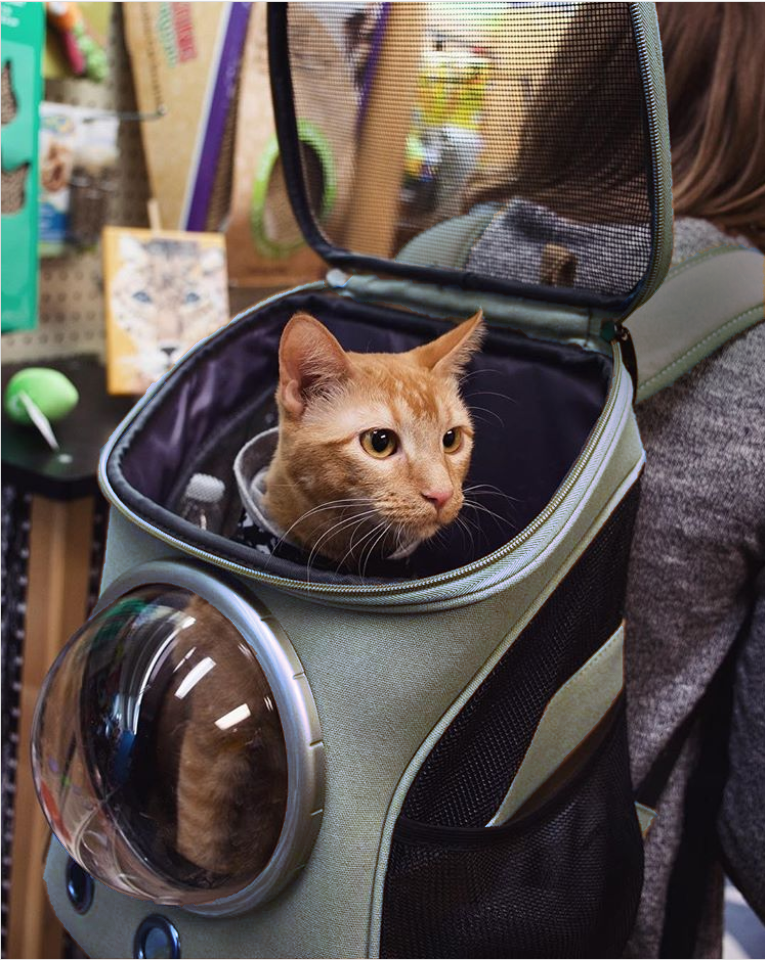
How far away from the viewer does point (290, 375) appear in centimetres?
65

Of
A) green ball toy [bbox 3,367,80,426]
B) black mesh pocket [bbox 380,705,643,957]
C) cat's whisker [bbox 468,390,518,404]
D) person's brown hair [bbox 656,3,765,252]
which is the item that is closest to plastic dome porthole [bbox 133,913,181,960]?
black mesh pocket [bbox 380,705,643,957]

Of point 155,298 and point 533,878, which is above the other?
point 155,298

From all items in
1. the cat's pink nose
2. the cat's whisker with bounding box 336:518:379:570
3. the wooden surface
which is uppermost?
the cat's pink nose

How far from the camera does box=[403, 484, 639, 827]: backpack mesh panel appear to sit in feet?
1.78

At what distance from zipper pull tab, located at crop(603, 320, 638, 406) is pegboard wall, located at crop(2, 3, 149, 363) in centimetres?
93

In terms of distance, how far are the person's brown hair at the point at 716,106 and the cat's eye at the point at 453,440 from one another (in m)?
0.31

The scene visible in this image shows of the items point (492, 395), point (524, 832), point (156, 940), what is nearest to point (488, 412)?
point (492, 395)

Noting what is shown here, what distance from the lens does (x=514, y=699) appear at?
57 centimetres

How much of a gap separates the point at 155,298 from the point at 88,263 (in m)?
0.24

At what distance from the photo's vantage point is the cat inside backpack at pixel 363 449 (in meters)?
0.63

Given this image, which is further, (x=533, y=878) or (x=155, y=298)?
(x=155, y=298)

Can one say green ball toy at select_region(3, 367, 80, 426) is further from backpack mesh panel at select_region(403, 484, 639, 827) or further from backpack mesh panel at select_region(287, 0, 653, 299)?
backpack mesh panel at select_region(403, 484, 639, 827)

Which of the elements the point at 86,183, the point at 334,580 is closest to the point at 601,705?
the point at 334,580

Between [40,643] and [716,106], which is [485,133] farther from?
[40,643]
